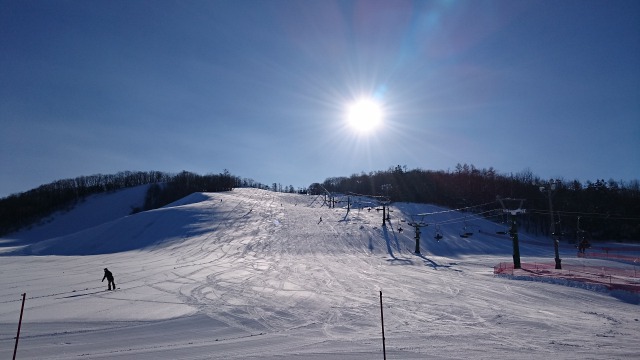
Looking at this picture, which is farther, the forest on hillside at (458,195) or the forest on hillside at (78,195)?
the forest on hillside at (78,195)

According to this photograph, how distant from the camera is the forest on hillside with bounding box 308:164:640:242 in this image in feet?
265

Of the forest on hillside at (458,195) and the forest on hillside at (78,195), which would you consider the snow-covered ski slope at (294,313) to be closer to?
the forest on hillside at (458,195)

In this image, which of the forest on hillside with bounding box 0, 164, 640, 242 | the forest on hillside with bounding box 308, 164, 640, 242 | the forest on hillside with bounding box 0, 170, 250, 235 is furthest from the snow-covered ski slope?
the forest on hillside with bounding box 0, 170, 250, 235

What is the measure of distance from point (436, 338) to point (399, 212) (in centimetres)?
7560

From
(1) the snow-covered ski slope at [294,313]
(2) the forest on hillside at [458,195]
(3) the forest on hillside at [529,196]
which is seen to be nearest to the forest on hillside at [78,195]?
(2) the forest on hillside at [458,195]

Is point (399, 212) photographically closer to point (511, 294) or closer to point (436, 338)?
point (511, 294)

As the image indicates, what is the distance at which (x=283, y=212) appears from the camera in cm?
8038

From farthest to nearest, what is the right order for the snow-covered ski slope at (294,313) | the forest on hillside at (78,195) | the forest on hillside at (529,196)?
the forest on hillside at (78,195) → the forest on hillside at (529,196) → the snow-covered ski slope at (294,313)

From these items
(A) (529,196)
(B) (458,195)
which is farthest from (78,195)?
(A) (529,196)

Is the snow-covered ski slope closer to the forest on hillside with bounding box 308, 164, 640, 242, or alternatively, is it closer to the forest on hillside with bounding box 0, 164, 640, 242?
the forest on hillside with bounding box 0, 164, 640, 242

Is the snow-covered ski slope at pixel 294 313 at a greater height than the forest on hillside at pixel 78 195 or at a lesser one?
lesser

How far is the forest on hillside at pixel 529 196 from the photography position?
8069 centimetres

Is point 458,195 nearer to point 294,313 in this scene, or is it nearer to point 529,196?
point 529,196

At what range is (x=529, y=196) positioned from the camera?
111062mm
